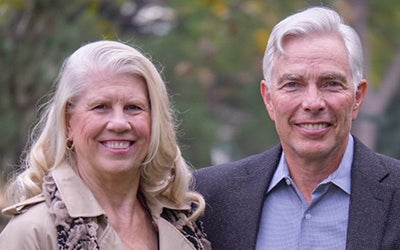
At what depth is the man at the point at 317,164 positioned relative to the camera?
491 centimetres

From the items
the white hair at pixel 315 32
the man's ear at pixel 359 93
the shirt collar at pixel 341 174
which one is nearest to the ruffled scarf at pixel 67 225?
the shirt collar at pixel 341 174

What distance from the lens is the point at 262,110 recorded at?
74.1 ft

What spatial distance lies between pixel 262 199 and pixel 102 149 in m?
0.87

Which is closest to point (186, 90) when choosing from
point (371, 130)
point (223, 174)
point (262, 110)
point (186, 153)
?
point (186, 153)

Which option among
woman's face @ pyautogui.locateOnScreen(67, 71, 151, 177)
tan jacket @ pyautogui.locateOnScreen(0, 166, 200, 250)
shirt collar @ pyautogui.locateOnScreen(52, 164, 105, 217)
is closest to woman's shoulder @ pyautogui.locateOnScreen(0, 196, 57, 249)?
tan jacket @ pyautogui.locateOnScreen(0, 166, 200, 250)

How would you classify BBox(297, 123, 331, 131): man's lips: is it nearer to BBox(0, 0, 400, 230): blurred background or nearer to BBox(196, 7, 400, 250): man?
BBox(196, 7, 400, 250): man

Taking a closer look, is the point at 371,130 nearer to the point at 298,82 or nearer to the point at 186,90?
the point at 186,90

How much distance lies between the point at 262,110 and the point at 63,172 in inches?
707

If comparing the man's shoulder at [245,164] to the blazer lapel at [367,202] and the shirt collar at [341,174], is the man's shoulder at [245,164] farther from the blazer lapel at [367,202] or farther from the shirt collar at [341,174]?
the blazer lapel at [367,202]

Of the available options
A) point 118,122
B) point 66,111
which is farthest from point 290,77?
point 66,111

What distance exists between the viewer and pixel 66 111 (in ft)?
15.7

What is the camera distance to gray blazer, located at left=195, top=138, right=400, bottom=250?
192 inches

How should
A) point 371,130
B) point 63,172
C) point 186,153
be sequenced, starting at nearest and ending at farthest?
point 63,172 < point 371,130 < point 186,153

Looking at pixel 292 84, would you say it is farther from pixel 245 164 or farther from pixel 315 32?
pixel 245 164
